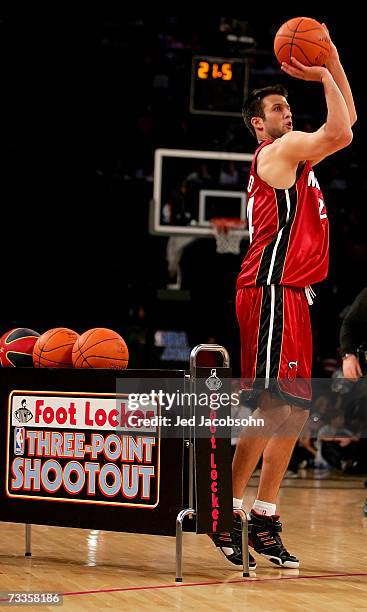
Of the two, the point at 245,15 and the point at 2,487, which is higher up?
the point at 245,15

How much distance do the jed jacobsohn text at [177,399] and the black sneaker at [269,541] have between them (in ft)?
2.38

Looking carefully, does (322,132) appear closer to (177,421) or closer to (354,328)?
(177,421)

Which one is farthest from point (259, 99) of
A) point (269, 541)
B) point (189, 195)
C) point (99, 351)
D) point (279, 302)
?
point (189, 195)

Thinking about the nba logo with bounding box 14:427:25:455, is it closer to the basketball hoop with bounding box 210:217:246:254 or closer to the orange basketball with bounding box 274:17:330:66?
Result: the orange basketball with bounding box 274:17:330:66

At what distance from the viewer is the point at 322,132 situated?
5.21m

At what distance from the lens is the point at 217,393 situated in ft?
16.4

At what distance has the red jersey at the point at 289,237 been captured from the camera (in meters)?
5.43

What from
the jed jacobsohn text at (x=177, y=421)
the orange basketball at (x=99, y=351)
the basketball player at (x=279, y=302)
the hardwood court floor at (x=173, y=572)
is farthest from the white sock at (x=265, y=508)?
the orange basketball at (x=99, y=351)

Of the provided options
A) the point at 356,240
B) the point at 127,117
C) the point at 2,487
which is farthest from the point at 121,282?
the point at 2,487

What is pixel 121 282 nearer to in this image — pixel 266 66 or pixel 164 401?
pixel 266 66

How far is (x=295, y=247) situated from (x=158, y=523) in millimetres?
1648

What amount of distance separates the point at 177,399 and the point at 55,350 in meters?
0.88

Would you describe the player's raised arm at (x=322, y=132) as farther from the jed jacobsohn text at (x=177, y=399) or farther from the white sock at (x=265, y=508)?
the white sock at (x=265, y=508)

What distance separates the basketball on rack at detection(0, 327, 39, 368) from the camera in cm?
577
